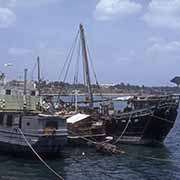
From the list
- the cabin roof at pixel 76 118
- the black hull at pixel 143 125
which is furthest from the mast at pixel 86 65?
the cabin roof at pixel 76 118

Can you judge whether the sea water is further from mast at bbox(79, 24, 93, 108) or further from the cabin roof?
mast at bbox(79, 24, 93, 108)

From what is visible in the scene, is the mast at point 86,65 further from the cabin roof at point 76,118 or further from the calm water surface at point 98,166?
the calm water surface at point 98,166

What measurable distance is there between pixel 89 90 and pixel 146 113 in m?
7.59

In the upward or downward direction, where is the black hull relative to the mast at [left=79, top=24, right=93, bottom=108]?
downward

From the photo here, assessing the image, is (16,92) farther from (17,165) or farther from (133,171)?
(133,171)

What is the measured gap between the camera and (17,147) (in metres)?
41.1

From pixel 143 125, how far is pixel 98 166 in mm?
14121

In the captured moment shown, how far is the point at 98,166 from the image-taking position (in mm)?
39250

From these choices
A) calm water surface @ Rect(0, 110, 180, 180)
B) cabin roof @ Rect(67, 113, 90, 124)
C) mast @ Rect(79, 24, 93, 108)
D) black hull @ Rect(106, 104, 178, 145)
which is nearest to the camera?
calm water surface @ Rect(0, 110, 180, 180)

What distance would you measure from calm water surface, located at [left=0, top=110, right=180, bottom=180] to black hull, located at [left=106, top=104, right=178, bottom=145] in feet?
14.8

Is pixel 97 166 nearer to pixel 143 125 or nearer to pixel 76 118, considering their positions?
pixel 76 118

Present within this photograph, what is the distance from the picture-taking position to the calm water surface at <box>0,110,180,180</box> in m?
35.4

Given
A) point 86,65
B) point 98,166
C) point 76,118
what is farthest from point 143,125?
point 98,166

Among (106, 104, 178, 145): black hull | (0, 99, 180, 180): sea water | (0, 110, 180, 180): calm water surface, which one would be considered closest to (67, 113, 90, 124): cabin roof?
(0, 99, 180, 180): sea water
